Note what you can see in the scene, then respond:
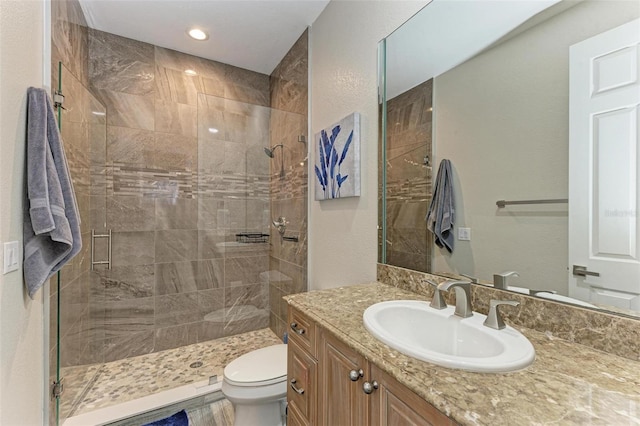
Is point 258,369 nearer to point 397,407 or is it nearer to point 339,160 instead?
point 397,407

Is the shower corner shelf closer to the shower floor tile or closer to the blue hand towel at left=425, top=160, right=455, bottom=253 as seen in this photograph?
the shower floor tile

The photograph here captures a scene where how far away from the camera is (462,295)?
1.00 metres

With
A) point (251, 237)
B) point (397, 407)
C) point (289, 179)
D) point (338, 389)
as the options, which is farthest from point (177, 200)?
point (397, 407)

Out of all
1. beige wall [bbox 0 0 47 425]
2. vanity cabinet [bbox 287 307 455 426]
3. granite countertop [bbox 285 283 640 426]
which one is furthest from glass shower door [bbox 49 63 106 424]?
granite countertop [bbox 285 283 640 426]

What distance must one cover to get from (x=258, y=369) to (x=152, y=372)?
46.9 inches

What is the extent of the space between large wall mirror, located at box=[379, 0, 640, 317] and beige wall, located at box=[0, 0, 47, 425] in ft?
5.38

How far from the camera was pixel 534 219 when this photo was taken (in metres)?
0.95

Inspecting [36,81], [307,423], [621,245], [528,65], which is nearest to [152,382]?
[307,423]

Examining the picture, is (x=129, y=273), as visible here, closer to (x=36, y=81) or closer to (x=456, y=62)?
(x=36, y=81)

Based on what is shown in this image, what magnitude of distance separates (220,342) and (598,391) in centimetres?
281

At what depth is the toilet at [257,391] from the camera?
5.04ft

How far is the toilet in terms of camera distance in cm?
154

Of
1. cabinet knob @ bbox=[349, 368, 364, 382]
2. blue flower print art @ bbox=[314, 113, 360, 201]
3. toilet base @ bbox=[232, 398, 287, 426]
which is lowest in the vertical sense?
toilet base @ bbox=[232, 398, 287, 426]

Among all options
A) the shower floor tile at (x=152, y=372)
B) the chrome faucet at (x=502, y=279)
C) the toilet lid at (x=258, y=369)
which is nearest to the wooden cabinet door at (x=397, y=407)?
the chrome faucet at (x=502, y=279)
